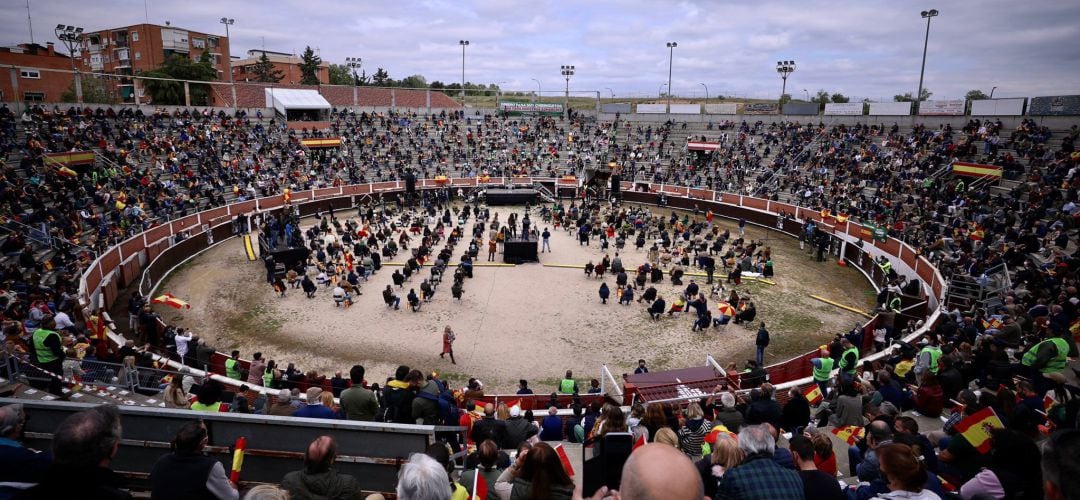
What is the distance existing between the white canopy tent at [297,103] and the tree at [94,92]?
14.6 metres

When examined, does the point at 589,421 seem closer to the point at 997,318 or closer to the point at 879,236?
the point at 997,318

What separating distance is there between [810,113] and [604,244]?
34.6 m

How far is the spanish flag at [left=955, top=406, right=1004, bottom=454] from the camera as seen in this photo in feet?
21.7

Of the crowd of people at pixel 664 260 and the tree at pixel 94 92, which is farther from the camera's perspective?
A: the tree at pixel 94 92

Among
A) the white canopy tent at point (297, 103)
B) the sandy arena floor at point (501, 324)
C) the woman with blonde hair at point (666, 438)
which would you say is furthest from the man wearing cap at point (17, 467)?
the white canopy tent at point (297, 103)

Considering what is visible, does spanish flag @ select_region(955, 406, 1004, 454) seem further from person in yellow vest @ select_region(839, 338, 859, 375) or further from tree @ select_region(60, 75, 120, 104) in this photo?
tree @ select_region(60, 75, 120, 104)

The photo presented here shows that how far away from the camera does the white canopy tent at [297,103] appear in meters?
55.3

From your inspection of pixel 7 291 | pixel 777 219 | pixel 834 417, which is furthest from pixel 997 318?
pixel 7 291

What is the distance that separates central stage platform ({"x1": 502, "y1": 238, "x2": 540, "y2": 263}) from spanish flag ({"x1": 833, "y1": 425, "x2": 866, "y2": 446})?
19.3 metres

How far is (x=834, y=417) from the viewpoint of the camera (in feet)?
33.4

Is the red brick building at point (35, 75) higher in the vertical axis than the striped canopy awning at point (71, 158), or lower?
higher

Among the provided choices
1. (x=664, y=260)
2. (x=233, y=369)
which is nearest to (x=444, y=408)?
(x=233, y=369)

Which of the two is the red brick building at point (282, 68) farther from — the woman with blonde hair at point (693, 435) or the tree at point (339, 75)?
the woman with blonde hair at point (693, 435)

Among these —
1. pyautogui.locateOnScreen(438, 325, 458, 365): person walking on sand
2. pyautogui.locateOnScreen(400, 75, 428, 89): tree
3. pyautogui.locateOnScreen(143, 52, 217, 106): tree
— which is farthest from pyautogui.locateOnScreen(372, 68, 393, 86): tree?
pyautogui.locateOnScreen(438, 325, 458, 365): person walking on sand
